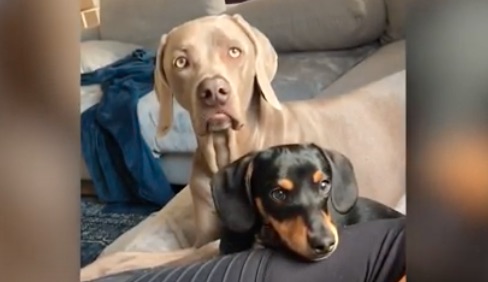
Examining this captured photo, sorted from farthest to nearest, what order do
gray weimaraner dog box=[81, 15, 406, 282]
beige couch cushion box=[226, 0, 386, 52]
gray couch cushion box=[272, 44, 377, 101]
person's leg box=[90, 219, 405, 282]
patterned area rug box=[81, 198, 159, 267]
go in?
beige couch cushion box=[226, 0, 386, 52]
patterned area rug box=[81, 198, 159, 267]
gray couch cushion box=[272, 44, 377, 101]
gray weimaraner dog box=[81, 15, 406, 282]
person's leg box=[90, 219, 405, 282]

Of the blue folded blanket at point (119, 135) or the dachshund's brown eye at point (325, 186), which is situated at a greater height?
the dachshund's brown eye at point (325, 186)

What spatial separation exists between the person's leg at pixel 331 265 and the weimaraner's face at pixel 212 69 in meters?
0.13

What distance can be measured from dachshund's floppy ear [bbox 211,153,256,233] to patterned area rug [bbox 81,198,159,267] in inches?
7.9

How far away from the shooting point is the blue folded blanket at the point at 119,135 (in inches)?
46.3

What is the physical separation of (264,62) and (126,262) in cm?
23

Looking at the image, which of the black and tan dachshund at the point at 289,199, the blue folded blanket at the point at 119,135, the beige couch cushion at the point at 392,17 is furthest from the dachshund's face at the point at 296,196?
the blue folded blanket at the point at 119,135

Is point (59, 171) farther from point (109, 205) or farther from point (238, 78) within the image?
Result: point (109, 205)

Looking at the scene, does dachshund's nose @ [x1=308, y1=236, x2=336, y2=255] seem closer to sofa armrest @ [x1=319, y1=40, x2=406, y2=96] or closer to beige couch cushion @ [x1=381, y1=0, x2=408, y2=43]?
sofa armrest @ [x1=319, y1=40, x2=406, y2=96]

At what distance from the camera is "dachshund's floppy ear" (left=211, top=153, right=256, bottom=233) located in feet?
2.03

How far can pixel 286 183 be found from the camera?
601 millimetres

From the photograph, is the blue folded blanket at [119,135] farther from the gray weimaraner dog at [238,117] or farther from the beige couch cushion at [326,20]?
the gray weimaraner dog at [238,117]

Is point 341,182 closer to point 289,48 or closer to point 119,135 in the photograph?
point 289,48

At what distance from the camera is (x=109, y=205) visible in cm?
104

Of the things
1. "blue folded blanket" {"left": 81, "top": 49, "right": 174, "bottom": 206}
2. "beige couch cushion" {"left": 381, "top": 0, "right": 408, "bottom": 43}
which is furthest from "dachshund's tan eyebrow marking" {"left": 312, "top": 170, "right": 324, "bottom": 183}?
"blue folded blanket" {"left": 81, "top": 49, "right": 174, "bottom": 206}
